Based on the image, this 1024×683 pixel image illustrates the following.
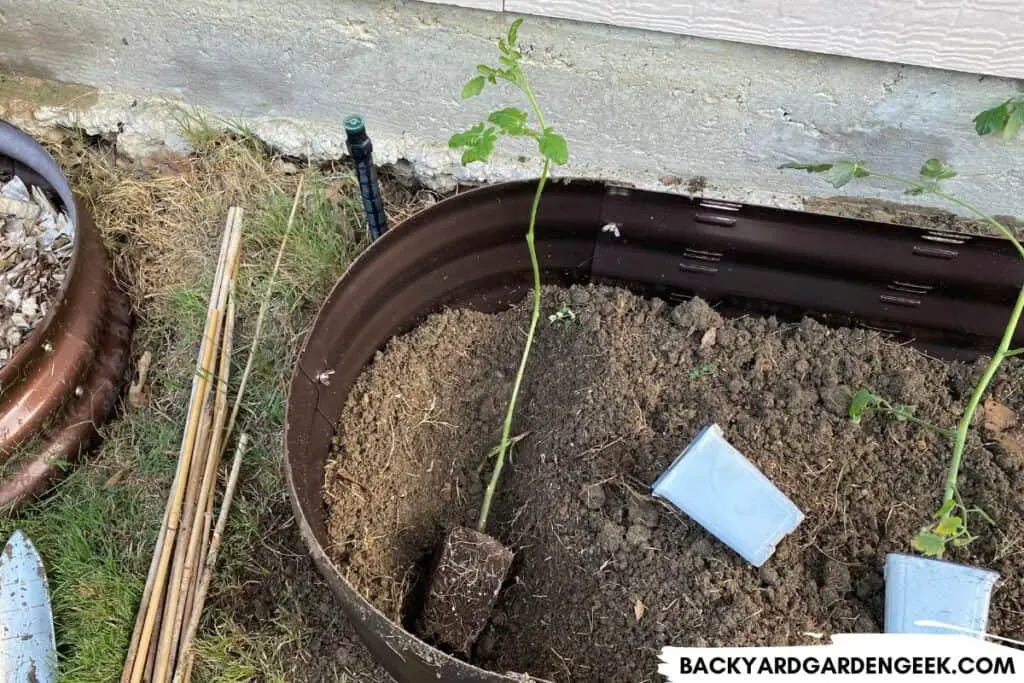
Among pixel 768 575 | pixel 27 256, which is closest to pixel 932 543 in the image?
pixel 768 575

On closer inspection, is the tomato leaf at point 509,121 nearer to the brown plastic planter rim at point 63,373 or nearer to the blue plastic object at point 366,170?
the blue plastic object at point 366,170

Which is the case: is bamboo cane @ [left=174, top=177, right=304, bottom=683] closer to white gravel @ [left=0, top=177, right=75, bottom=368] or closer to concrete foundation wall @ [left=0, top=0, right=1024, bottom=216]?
concrete foundation wall @ [left=0, top=0, right=1024, bottom=216]

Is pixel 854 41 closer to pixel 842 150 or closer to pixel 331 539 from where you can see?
pixel 842 150

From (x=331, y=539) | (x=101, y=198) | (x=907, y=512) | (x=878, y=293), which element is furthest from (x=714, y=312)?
(x=101, y=198)

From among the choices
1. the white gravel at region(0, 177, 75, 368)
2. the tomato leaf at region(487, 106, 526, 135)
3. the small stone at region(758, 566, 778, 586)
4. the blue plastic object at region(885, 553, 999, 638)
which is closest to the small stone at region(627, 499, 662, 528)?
the small stone at region(758, 566, 778, 586)

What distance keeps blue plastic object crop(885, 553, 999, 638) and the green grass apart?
47.5 inches

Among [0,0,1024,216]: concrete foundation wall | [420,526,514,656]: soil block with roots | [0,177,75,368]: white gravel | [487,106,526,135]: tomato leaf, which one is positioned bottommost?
[420,526,514,656]: soil block with roots

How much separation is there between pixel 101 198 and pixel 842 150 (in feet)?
7.06

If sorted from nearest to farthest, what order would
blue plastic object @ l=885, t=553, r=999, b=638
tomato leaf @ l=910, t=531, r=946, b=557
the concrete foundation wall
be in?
tomato leaf @ l=910, t=531, r=946, b=557
blue plastic object @ l=885, t=553, r=999, b=638
the concrete foundation wall

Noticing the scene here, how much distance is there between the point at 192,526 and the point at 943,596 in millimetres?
1680

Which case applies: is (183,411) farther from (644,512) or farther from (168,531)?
(644,512)

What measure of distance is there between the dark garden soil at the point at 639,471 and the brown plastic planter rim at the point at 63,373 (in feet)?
2.45

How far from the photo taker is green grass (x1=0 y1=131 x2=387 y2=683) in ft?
5.86

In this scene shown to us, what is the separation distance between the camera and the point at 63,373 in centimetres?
198
